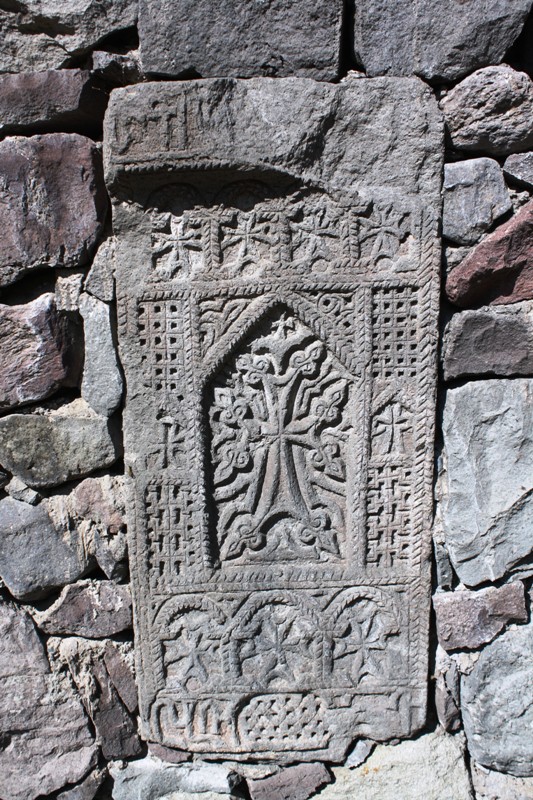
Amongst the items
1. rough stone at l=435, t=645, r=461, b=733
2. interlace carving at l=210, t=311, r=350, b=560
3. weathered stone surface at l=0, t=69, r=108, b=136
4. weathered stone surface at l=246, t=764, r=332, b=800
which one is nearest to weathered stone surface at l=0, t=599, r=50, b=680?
interlace carving at l=210, t=311, r=350, b=560

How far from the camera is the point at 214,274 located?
67.8 inches

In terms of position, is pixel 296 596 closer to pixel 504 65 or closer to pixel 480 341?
pixel 480 341

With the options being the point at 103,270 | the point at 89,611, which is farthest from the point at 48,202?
the point at 89,611

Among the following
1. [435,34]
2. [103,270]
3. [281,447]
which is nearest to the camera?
[435,34]

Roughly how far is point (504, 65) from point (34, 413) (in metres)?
1.48

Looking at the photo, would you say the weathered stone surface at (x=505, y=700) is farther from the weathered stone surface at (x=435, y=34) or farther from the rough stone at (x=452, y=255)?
the weathered stone surface at (x=435, y=34)

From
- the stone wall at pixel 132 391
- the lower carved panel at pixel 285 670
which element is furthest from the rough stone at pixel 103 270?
the lower carved panel at pixel 285 670

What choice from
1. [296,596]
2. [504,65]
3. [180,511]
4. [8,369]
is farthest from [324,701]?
[504,65]

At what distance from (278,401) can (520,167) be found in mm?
849

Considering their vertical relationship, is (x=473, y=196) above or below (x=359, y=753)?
above

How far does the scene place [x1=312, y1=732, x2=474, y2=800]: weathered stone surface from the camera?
1.95m

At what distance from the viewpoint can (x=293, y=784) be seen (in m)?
1.99

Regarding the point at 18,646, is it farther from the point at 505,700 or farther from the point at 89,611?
the point at 505,700

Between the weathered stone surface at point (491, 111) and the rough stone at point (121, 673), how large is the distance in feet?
5.51
